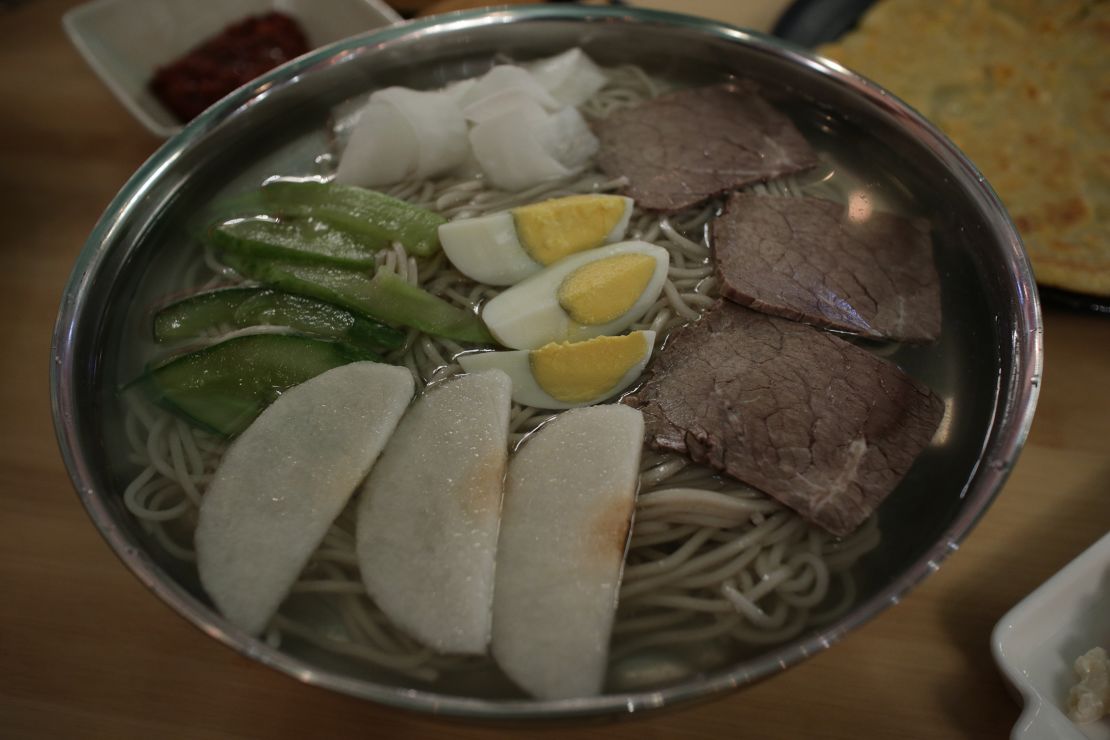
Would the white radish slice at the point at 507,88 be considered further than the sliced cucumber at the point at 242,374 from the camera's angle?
Yes

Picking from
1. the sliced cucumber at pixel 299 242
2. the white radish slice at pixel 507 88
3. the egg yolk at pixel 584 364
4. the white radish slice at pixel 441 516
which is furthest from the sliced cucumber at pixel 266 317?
the white radish slice at pixel 507 88

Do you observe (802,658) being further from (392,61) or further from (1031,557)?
(392,61)

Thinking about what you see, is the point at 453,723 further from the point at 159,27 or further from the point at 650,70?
the point at 159,27

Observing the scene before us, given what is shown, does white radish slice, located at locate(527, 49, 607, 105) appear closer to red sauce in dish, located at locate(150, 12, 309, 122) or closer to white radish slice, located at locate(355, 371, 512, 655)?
white radish slice, located at locate(355, 371, 512, 655)

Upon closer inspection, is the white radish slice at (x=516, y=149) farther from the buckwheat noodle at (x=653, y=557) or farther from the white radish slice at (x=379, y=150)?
the buckwheat noodle at (x=653, y=557)

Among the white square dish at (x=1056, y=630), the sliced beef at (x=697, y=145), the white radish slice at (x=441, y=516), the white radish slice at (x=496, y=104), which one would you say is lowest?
the white square dish at (x=1056, y=630)


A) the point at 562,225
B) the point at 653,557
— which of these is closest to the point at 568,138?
the point at 562,225
